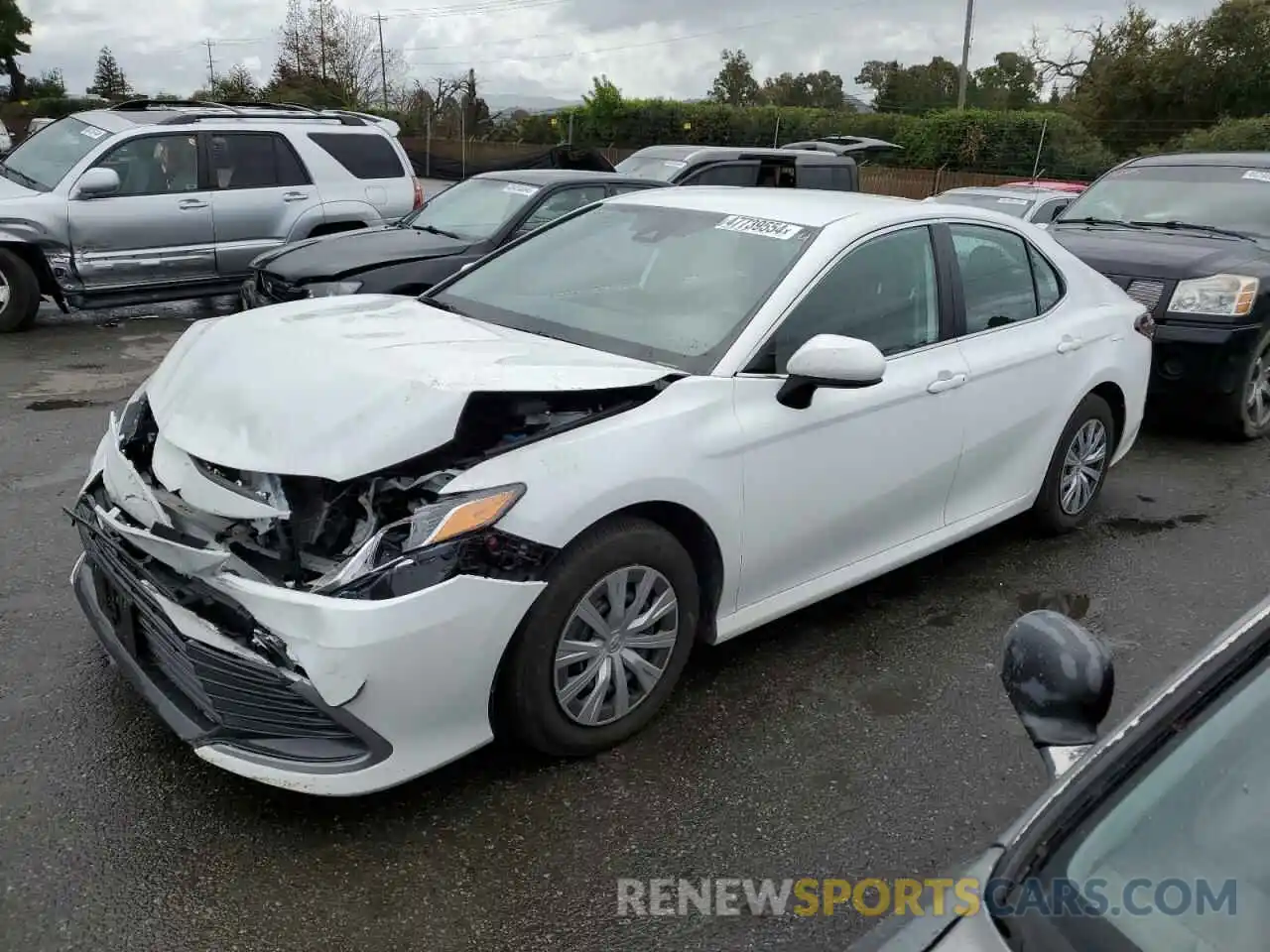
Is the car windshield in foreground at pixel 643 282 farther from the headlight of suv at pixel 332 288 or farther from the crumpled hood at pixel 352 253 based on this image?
the crumpled hood at pixel 352 253

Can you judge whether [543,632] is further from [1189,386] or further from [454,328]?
[1189,386]

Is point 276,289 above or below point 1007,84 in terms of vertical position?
below

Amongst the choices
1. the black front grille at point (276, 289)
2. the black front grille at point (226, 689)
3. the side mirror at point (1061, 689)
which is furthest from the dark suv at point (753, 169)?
the side mirror at point (1061, 689)

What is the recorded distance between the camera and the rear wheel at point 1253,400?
657 centimetres

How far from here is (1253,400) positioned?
22.1 ft

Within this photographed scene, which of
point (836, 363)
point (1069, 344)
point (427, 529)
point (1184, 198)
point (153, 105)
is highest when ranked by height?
point (153, 105)

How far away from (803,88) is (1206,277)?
6190 cm

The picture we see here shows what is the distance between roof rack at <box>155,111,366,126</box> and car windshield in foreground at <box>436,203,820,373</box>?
6.63 metres

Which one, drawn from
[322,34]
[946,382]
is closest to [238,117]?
[946,382]

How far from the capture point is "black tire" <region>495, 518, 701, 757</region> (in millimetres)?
2869

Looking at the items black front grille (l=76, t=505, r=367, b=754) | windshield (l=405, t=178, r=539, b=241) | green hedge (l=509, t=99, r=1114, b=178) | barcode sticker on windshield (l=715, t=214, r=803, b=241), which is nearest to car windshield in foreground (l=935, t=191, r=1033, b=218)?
windshield (l=405, t=178, r=539, b=241)

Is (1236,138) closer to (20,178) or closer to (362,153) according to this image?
(362,153)

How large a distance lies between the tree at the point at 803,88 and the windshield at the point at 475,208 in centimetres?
5589

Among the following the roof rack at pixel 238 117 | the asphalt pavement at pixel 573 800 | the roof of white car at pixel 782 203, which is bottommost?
the asphalt pavement at pixel 573 800
